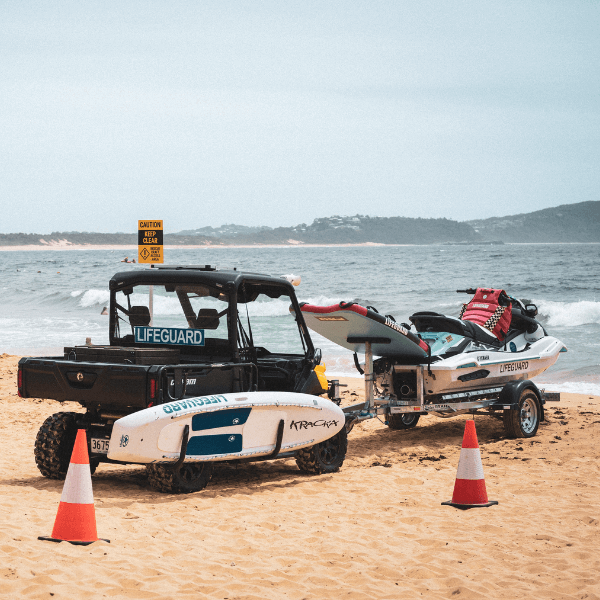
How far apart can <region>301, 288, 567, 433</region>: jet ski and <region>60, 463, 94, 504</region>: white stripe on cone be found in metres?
3.52

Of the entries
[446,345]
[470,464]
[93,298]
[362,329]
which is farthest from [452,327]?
[93,298]

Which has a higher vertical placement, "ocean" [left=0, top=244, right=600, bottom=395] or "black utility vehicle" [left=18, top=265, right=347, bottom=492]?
"black utility vehicle" [left=18, top=265, right=347, bottom=492]

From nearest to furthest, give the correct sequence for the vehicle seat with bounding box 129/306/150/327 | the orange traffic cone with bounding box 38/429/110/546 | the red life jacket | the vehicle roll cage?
the orange traffic cone with bounding box 38/429/110/546 → the vehicle roll cage → the vehicle seat with bounding box 129/306/150/327 → the red life jacket

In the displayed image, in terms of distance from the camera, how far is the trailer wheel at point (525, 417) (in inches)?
368

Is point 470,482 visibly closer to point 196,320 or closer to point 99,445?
point 196,320

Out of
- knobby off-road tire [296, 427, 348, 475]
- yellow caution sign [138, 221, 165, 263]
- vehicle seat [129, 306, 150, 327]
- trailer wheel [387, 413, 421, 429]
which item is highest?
yellow caution sign [138, 221, 165, 263]

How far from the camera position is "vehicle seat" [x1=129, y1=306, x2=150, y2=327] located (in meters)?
7.47

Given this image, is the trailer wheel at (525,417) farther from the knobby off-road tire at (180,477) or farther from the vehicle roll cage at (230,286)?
the knobby off-road tire at (180,477)

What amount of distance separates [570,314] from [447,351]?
19.8 m

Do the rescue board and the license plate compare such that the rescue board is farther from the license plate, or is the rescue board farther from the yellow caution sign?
the yellow caution sign

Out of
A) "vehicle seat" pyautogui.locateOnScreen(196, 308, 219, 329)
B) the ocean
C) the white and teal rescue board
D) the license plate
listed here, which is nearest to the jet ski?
the ocean

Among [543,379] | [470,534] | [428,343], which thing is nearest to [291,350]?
[428,343]

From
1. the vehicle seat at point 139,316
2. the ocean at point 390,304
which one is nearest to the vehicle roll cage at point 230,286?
the vehicle seat at point 139,316

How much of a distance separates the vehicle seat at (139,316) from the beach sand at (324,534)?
57.0 inches
